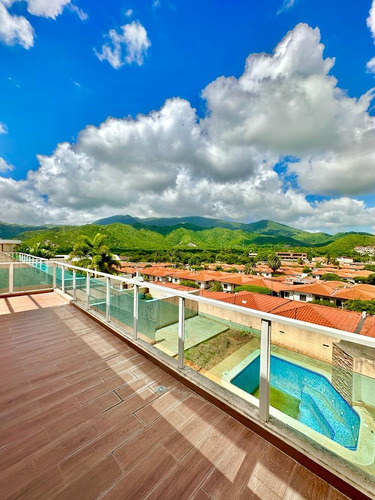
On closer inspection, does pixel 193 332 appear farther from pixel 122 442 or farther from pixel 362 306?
pixel 362 306

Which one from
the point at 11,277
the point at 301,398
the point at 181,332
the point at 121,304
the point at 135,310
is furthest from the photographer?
the point at 11,277

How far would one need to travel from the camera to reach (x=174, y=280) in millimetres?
38094

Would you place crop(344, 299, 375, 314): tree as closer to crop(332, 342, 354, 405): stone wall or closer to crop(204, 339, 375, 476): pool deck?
crop(332, 342, 354, 405): stone wall

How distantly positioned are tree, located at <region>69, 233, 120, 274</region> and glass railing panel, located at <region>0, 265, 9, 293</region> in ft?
43.3

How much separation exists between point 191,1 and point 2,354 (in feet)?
48.4

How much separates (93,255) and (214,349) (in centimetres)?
1940

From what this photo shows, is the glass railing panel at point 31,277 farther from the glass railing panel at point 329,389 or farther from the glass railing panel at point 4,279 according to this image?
the glass railing panel at point 329,389

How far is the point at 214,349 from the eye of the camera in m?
2.64

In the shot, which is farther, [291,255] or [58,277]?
[291,255]

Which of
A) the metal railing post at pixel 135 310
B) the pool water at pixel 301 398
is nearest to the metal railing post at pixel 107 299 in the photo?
the metal railing post at pixel 135 310

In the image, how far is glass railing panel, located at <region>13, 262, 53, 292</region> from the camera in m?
6.02

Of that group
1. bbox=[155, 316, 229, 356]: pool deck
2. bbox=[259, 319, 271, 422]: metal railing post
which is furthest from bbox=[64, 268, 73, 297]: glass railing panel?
bbox=[259, 319, 271, 422]: metal railing post

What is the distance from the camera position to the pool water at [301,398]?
1.65 meters

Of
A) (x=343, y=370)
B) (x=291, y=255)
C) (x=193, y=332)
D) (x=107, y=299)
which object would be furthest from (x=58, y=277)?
(x=291, y=255)
